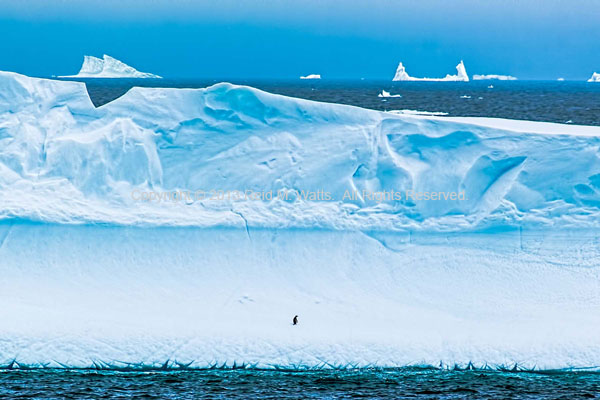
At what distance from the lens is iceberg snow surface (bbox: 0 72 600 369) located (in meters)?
9.16

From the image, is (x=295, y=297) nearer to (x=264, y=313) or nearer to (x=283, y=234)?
(x=264, y=313)

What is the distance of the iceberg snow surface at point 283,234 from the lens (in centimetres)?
916

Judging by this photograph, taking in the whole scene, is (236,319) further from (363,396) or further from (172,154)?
(172,154)

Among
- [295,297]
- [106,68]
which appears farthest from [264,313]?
[106,68]

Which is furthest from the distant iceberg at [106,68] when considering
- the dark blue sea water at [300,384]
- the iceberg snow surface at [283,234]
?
the dark blue sea water at [300,384]

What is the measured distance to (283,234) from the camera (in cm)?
1080

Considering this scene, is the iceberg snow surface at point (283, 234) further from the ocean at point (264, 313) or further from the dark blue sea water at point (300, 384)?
the dark blue sea water at point (300, 384)

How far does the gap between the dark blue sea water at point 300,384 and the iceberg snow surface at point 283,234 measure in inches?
10.1

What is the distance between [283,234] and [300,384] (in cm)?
291

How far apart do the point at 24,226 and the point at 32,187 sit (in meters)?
0.68

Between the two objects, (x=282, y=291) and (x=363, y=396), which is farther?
(x=282, y=291)

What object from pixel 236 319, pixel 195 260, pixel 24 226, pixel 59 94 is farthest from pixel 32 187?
pixel 236 319

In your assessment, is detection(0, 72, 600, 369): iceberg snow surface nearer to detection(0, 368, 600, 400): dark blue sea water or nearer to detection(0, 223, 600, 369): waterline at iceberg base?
detection(0, 223, 600, 369): waterline at iceberg base

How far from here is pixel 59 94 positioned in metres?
12.2
